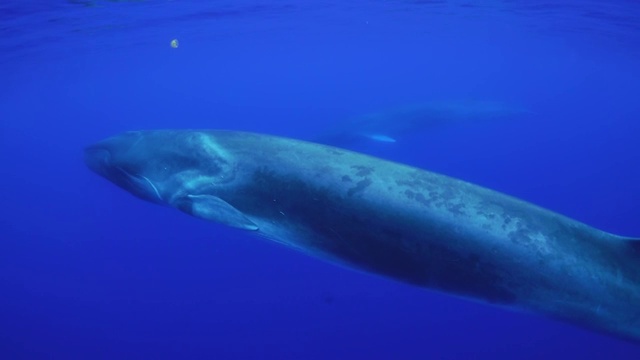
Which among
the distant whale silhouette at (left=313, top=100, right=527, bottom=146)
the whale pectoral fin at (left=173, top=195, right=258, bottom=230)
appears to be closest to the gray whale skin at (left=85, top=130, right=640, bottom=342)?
the whale pectoral fin at (left=173, top=195, right=258, bottom=230)

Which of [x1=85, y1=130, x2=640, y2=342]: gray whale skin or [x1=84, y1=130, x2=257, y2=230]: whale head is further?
[x1=84, y1=130, x2=257, y2=230]: whale head

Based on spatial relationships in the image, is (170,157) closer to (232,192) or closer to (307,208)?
(232,192)

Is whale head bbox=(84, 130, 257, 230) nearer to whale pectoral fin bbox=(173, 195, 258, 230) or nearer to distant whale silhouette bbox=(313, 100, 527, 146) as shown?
whale pectoral fin bbox=(173, 195, 258, 230)

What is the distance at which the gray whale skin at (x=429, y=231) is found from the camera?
4.00m

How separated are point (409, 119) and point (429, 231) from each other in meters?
16.6

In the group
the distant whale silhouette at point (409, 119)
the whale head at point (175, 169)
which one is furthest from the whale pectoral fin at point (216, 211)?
the distant whale silhouette at point (409, 119)

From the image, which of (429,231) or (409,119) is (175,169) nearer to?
(429,231)

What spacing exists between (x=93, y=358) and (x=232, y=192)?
35.8ft

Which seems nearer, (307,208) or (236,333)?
(307,208)

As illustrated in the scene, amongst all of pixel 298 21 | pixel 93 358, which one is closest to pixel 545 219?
pixel 93 358

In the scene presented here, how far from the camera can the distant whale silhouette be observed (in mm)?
18156

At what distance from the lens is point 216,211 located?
5027 millimetres

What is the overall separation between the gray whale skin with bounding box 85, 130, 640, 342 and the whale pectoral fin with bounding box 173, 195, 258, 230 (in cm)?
1

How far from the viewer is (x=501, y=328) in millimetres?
12289
